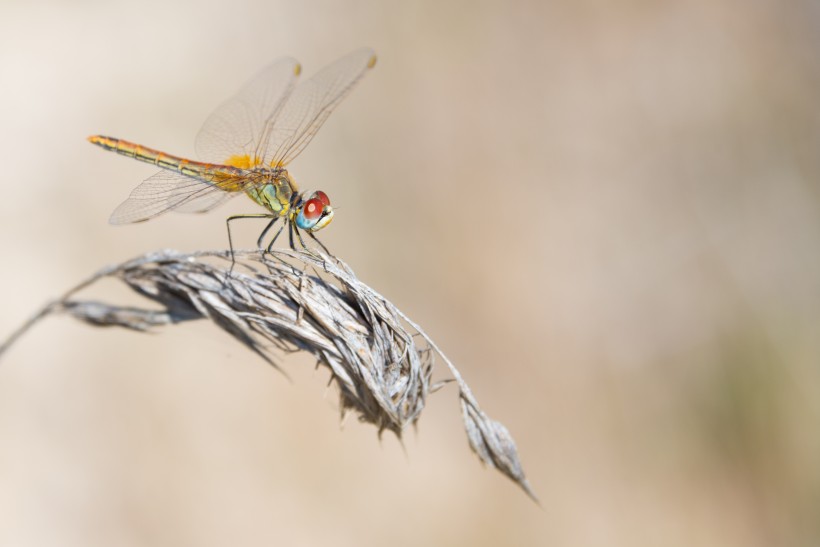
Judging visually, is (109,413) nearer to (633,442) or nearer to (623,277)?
(633,442)

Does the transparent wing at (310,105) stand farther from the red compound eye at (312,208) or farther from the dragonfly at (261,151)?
the red compound eye at (312,208)

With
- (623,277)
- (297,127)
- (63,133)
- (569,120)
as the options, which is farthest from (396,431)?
(569,120)

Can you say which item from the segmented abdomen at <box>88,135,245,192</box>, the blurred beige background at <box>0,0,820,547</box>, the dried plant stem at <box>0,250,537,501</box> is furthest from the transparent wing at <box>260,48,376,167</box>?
the blurred beige background at <box>0,0,820,547</box>

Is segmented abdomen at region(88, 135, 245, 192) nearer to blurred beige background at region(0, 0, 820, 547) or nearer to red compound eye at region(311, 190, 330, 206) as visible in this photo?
red compound eye at region(311, 190, 330, 206)

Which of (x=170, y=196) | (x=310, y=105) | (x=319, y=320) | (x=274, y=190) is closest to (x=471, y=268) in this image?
(x=310, y=105)

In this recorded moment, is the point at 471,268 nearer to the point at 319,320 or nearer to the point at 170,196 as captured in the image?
the point at 170,196
